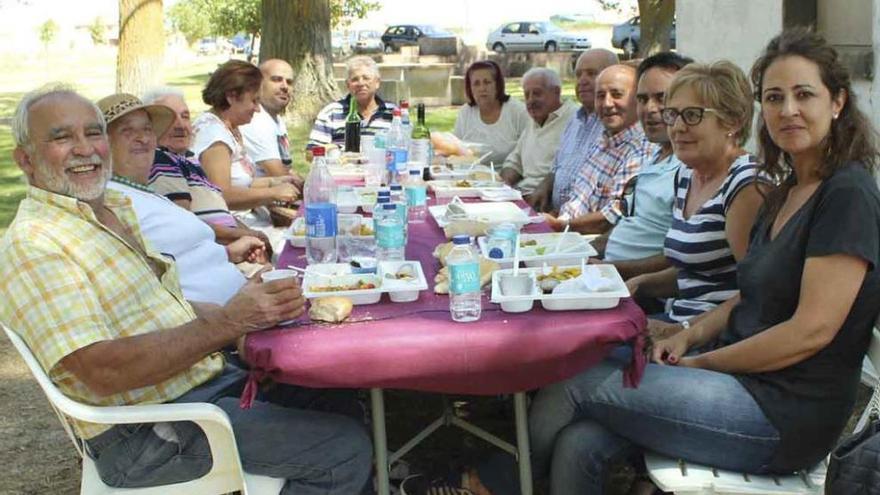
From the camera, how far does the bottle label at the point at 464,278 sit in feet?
8.06

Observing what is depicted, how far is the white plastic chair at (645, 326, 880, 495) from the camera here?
7.77 ft

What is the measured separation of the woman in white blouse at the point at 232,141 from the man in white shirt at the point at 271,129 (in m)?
0.43

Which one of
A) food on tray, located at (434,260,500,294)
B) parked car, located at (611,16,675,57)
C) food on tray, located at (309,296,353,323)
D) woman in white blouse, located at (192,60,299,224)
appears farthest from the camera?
parked car, located at (611,16,675,57)

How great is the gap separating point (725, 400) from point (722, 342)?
1.16 feet

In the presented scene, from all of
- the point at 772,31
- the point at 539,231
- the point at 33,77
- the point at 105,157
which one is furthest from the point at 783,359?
the point at 33,77

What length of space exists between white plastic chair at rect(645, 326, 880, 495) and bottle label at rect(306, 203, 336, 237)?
123 centimetres

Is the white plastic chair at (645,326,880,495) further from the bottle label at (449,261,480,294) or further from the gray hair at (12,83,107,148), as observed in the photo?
the gray hair at (12,83,107,148)

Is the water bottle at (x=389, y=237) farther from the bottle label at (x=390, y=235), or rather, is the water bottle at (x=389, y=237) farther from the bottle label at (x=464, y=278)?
the bottle label at (x=464, y=278)

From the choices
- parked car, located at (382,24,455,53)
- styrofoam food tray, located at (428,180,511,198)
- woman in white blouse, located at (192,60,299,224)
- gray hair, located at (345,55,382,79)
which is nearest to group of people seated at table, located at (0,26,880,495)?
styrofoam food tray, located at (428,180,511,198)

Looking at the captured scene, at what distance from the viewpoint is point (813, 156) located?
2.51 metres

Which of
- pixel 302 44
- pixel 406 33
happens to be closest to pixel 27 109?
pixel 302 44

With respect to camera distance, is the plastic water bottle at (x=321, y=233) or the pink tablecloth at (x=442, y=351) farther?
the plastic water bottle at (x=321, y=233)

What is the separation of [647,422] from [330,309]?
33.3 inches

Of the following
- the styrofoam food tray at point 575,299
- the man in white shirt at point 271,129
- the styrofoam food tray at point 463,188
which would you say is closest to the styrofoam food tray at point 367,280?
the styrofoam food tray at point 575,299
